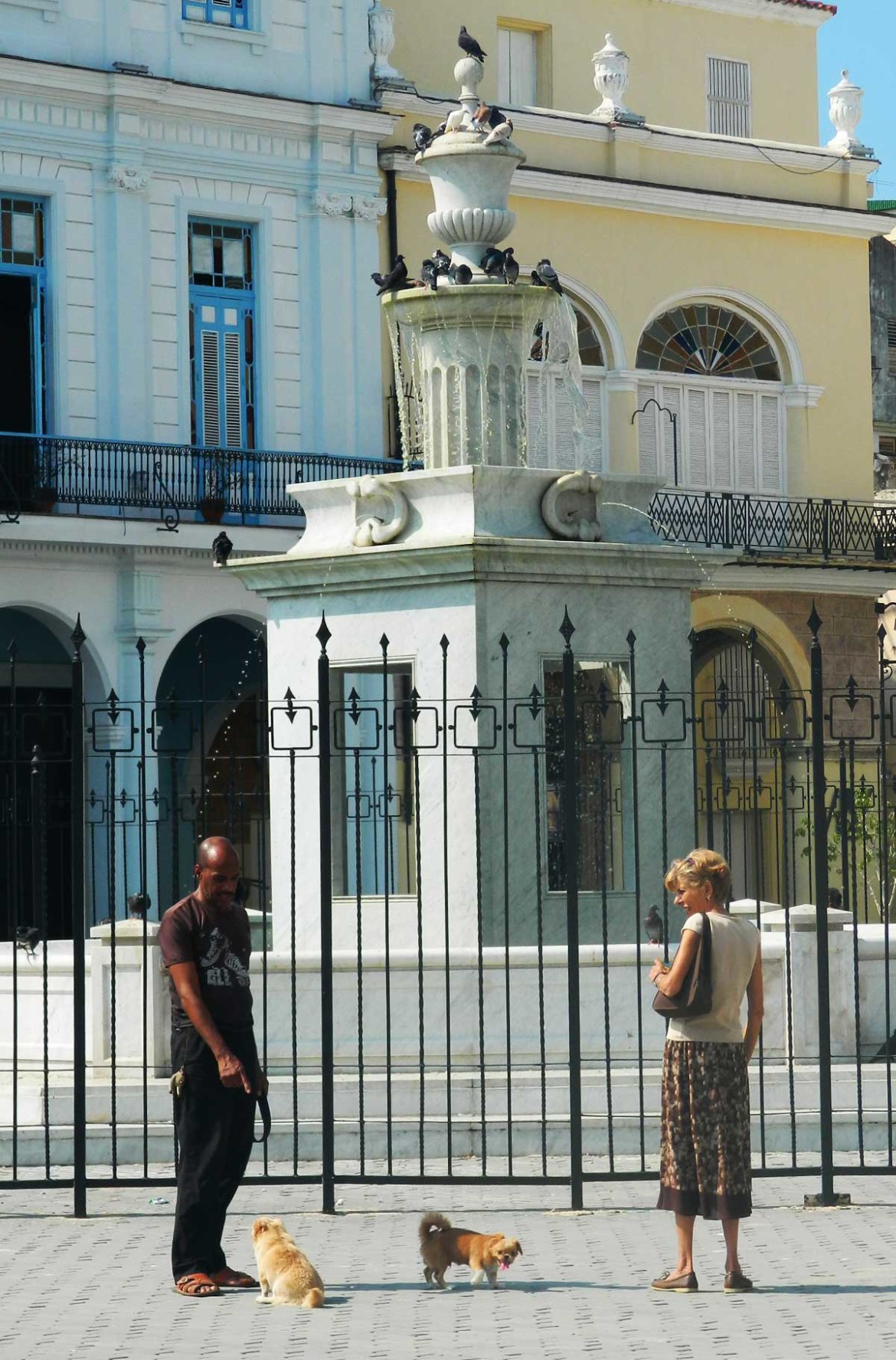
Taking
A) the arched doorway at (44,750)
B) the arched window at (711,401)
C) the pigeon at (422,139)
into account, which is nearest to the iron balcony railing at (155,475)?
the arched doorway at (44,750)

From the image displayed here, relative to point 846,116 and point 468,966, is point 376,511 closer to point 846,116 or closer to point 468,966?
point 468,966

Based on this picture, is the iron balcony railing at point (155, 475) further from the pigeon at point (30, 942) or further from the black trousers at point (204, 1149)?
the black trousers at point (204, 1149)

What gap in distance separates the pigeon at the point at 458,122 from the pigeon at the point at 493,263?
713mm

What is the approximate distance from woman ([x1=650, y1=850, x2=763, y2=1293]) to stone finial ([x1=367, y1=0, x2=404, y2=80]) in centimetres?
2048

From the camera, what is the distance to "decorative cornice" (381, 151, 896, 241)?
95.6ft

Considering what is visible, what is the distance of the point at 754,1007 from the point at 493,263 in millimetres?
5995

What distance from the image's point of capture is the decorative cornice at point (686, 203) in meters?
29.1

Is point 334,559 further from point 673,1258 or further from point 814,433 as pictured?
point 814,433

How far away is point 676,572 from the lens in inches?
521

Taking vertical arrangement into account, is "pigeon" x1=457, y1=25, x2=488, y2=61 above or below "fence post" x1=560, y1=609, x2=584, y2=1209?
above

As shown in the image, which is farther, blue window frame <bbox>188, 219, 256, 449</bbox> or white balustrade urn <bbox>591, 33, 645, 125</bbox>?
white balustrade urn <bbox>591, 33, 645, 125</bbox>

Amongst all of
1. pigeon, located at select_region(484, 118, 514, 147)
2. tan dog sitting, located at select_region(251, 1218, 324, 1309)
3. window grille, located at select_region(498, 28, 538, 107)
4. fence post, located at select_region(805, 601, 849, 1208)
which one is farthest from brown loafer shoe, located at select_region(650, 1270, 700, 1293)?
window grille, located at select_region(498, 28, 538, 107)

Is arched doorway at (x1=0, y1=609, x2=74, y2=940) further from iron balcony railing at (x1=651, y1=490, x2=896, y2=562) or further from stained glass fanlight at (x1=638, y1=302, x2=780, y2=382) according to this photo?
stained glass fanlight at (x1=638, y1=302, x2=780, y2=382)

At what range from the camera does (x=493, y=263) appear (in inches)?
543
